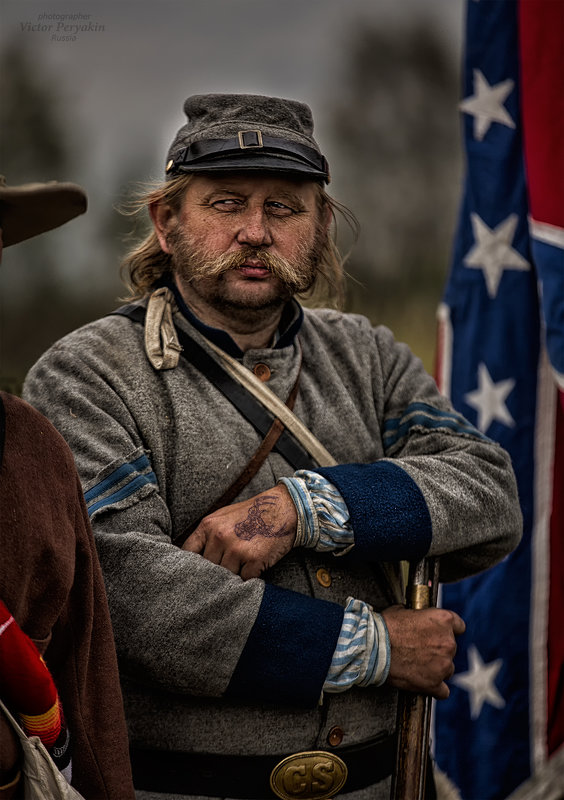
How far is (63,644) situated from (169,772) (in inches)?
25.1

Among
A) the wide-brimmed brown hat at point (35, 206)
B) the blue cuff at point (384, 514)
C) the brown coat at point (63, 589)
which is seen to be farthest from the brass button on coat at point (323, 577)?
the wide-brimmed brown hat at point (35, 206)

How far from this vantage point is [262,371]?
112 inches

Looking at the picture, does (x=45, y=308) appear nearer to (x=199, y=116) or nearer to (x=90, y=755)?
(x=199, y=116)

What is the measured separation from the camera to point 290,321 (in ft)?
9.86

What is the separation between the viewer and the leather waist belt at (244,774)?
2512 mm

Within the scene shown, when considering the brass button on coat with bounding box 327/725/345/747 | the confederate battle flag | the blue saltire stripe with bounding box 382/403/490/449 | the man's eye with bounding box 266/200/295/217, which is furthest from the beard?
the confederate battle flag

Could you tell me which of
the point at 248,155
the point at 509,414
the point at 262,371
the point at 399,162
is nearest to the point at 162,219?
the point at 248,155

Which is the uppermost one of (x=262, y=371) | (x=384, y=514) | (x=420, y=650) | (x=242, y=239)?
(x=242, y=239)

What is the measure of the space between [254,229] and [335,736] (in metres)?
1.41

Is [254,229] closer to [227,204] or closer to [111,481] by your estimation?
[227,204]

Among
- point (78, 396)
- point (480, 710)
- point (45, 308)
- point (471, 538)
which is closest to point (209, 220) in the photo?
point (78, 396)

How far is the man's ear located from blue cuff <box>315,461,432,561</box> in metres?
0.88

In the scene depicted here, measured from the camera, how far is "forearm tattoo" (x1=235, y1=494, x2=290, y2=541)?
2473 mm

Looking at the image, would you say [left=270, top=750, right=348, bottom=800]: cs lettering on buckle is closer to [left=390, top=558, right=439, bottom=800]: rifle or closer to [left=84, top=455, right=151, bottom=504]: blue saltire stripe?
[left=390, top=558, right=439, bottom=800]: rifle
